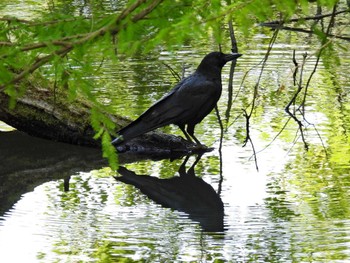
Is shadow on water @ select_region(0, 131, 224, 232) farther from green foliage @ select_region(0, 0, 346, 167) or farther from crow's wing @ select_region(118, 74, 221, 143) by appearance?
green foliage @ select_region(0, 0, 346, 167)

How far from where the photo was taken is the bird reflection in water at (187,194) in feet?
24.0

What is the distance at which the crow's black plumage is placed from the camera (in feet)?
30.0

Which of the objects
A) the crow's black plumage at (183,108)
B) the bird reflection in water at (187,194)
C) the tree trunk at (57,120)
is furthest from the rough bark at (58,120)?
the bird reflection in water at (187,194)

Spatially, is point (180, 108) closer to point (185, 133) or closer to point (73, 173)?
point (185, 133)

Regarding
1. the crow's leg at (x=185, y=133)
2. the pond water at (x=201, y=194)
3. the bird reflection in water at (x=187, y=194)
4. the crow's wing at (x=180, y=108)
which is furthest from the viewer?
the crow's leg at (x=185, y=133)

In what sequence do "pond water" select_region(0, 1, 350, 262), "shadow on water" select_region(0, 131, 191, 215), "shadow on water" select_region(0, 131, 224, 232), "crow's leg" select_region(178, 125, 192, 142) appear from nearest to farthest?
"pond water" select_region(0, 1, 350, 262)
"shadow on water" select_region(0, 131, 224, 232)
"shadow on water" select_region(0, 131, 191, 215)
"crow's leg" select_region(178, 125, 192, 142)

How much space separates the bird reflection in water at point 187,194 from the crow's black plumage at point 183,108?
1.57ft

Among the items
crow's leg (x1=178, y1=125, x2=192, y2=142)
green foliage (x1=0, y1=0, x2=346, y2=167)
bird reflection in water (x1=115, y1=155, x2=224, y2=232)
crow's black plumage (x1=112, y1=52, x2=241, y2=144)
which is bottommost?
bird reflection in water (x1=115, y1=155, x2=224, y2=232)

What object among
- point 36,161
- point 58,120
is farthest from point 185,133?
point 36,161

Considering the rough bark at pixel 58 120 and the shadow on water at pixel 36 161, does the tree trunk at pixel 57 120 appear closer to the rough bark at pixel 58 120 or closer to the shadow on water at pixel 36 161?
the rough bark at pixel 58 120

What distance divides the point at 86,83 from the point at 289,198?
285cm

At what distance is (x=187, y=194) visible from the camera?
805 centimetres

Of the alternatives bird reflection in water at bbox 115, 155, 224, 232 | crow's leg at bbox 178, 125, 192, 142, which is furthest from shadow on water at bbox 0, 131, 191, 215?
bird reflection in water at bbox 115, 155, 224, 232

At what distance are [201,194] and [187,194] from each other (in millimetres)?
115
